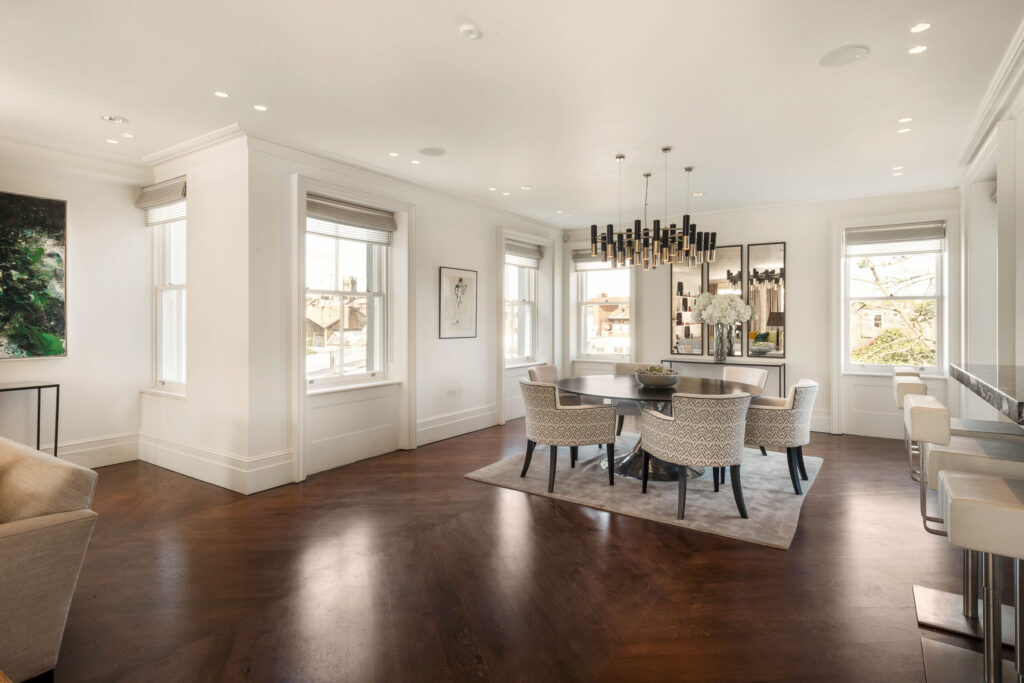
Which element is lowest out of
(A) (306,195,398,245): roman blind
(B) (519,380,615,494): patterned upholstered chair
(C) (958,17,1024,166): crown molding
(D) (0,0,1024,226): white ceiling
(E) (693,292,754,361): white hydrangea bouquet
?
(B) (519,380,615,494): patterned upholstered chair

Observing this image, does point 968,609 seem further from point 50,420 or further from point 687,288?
point 50,420

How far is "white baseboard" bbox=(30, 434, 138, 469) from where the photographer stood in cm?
452

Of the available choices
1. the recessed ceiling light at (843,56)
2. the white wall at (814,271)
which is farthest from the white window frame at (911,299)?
the recessed ceiling light at (843,56)

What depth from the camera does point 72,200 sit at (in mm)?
4480

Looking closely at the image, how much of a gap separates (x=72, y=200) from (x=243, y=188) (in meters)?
1.80

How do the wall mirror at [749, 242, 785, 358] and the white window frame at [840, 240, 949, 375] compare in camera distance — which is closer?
the white window frame at [840, 240, 949, 375]

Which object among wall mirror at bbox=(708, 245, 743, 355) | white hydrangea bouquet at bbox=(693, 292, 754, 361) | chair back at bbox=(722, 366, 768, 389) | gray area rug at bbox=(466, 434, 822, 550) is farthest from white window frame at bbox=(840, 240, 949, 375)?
gray area rug at bbox=(466, 434, 822, 550)

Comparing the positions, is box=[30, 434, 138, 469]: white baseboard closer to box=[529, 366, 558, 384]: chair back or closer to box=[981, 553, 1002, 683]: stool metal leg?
box=[529, 366, 558, 384]: chair back

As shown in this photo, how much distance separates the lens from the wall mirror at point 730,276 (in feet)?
21.6

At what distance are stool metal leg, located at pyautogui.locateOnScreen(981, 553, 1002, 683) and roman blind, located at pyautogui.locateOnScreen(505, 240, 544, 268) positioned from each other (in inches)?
221

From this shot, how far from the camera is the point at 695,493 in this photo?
3982 mm

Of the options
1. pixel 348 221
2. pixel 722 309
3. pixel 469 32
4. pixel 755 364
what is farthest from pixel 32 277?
pixel 755 364

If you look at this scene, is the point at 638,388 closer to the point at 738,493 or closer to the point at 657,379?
the point at 657,379

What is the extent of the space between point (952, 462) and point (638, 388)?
2.44 metres
